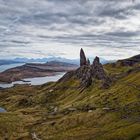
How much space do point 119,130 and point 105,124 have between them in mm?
28070

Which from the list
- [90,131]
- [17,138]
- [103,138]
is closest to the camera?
[103,138]

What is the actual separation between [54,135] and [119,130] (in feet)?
145

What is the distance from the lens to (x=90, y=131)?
179 meters

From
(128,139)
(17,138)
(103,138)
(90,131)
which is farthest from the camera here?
(17,138)

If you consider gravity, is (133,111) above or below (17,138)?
above

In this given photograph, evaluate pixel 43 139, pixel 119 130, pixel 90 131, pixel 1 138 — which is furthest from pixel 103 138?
pixel 1 138

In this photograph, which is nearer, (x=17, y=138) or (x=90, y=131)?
(x=90, y=131)

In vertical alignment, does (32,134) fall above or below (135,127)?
below

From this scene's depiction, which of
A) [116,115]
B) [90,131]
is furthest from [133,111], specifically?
[90,131]

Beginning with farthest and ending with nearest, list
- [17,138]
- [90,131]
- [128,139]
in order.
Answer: [17,138] → [90,131] → [128,139]

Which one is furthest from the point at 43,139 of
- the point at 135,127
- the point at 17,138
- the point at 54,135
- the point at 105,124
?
the point at 135,127

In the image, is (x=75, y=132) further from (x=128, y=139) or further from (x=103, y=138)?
(x=128, y=139)

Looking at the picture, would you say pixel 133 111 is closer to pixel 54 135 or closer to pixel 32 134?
pixel 54 135

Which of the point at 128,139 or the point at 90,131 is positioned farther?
the point at 90,131
